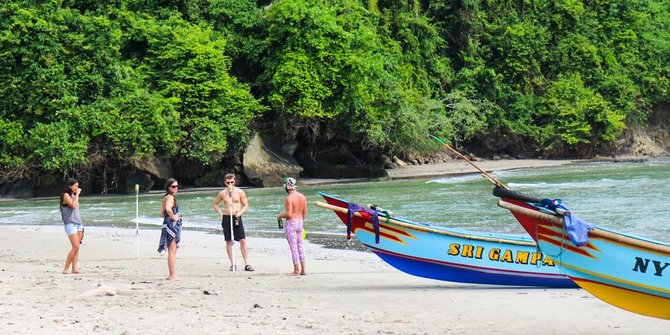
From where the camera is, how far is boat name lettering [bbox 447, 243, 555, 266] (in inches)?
479

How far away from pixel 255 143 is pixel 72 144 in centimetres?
831

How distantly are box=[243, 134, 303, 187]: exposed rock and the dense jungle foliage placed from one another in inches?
30.0

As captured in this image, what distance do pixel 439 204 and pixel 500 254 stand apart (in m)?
15.5

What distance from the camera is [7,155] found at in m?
35.9

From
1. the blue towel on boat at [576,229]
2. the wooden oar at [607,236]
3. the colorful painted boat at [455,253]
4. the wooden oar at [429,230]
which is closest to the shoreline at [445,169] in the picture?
the wooden oar at [429,230]

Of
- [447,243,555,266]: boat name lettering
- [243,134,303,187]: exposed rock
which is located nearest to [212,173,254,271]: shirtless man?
[447,243,555,266]: boat name lettering

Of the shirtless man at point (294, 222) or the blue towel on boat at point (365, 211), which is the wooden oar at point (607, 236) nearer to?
the blue towel on boat at point (365, 211)

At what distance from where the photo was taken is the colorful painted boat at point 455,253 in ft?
40.0

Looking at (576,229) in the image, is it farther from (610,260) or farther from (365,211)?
(365,211)

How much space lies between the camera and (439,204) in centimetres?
2773

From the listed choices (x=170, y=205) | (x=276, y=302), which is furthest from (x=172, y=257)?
(x=276, y=302)

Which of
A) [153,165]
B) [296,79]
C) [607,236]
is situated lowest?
[607,236]

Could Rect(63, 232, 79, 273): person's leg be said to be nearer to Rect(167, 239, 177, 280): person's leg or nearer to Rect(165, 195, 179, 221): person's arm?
Rect(167, 239, 177, 280): person's leg

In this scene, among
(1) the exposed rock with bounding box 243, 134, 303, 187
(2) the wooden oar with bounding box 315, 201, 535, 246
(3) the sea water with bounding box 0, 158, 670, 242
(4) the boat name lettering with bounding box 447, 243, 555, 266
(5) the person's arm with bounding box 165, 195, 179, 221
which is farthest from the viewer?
(1) the exposed rock with bounding box 243, 134, 303, 187
